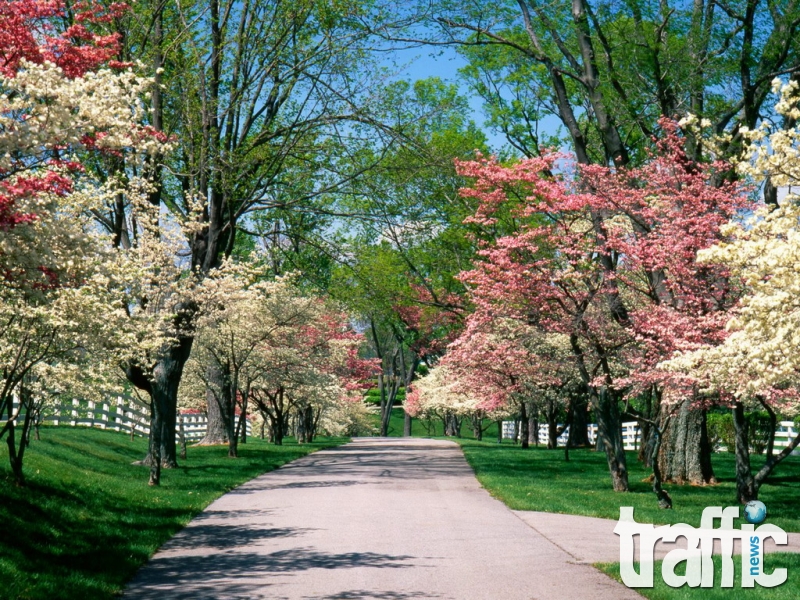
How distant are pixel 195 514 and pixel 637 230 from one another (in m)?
11.0

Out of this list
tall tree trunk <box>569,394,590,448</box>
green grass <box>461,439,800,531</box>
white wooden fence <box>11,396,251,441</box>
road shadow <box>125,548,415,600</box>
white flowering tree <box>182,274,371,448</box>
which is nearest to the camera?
road shadow <box>125,548,415,600</box>

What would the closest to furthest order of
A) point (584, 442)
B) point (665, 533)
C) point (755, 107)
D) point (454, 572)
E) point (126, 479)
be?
point (454, 572) → point (665, 533) → point (126, 479) → point (755, 107) → point (584, 442)

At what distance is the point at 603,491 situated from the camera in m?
17.5

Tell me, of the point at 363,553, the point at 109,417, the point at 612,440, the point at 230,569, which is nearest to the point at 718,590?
the point at 363,553

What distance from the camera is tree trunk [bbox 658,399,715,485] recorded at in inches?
770

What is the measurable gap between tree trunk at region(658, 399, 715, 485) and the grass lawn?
9737 mm

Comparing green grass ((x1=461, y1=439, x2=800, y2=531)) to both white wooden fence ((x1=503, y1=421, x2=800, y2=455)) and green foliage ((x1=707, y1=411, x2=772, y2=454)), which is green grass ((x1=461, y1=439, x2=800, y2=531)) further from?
green foliage ((x1=707, y1=411, x2=772, y2=454))

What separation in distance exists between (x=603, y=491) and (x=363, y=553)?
918cm

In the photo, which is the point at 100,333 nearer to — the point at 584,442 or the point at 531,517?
the point at 531,517

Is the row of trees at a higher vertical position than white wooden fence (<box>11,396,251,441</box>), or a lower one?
higher

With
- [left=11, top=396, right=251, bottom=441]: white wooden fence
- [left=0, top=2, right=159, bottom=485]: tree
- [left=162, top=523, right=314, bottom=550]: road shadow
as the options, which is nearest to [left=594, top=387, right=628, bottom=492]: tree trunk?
[left=162, top=523, right=314, bottom=550]: road shadow

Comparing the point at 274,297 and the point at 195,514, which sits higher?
the point at 274,297

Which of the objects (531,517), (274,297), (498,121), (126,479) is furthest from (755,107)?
(274,297)

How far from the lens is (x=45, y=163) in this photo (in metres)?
8.89
